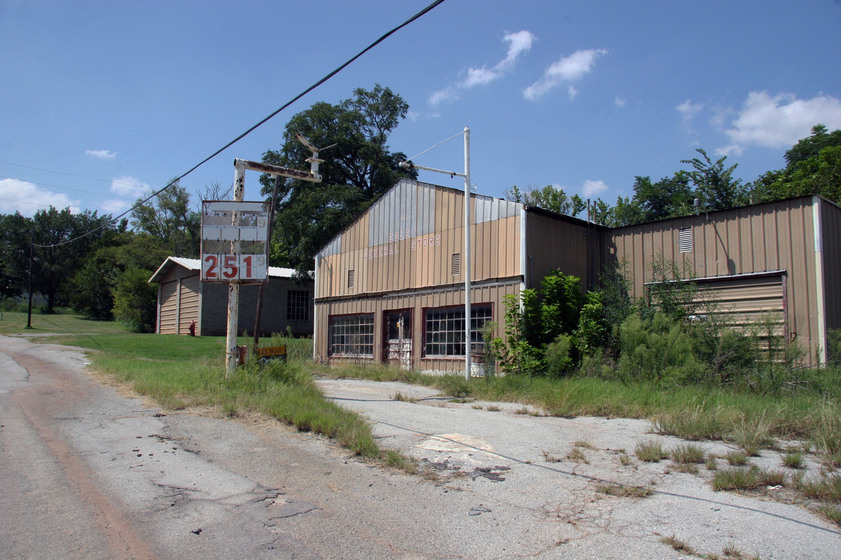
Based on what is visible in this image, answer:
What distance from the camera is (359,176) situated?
1657 inches

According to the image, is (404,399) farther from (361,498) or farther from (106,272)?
(106,272)

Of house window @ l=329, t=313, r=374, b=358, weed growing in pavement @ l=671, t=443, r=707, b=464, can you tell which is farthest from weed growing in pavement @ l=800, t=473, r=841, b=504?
house window @ l=329, t=313, r=374, b=358

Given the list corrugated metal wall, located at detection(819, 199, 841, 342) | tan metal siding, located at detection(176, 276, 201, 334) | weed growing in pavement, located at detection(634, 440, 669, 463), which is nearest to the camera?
weed growing in pavement, located at detection(634, 440, 669, 463)

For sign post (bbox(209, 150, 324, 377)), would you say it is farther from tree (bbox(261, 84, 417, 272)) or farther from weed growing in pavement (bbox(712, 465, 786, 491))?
tree (bbox(261, 84, 417, 272))

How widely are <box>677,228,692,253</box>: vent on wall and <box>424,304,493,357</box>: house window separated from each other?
5.62 m

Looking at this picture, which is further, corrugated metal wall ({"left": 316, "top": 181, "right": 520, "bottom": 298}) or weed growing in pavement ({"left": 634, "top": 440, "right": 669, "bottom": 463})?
corrugated metal wall ({"left": 316, "top": 181, "right": 520, "bottom": 298})

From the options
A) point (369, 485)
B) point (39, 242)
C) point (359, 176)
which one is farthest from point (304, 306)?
point (39, 242)

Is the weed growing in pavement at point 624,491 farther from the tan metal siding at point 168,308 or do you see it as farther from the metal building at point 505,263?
the tan metal siding at point 168,308

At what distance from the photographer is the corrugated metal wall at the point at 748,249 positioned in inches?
562

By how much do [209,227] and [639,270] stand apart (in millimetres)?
12170

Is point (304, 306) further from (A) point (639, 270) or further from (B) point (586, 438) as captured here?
(B) point (586, 438)

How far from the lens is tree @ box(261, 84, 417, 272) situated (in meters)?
35.4

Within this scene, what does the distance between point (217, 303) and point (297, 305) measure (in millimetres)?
4984

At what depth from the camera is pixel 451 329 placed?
18.7m
